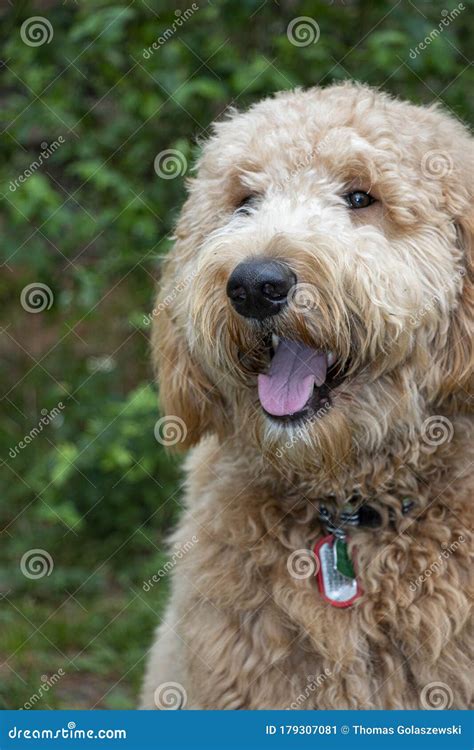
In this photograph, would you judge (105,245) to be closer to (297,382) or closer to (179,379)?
(179,379)

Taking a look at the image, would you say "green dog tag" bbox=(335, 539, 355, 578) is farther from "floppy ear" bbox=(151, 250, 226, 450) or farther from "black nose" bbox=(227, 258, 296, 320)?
"black nose" bbox=(227, 258, 296, 320)

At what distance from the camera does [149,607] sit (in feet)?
17.0

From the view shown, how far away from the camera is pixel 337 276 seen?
2814 millimetres

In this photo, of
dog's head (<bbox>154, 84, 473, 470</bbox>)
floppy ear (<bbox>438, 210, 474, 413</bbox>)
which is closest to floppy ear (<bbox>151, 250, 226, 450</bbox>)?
dog's head (<bbox>154, 84, 473, 470</bbox>)

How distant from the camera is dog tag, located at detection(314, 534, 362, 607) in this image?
10.1 feet

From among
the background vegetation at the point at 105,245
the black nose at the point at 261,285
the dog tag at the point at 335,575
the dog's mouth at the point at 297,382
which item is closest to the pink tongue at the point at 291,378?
the dog's mouth at the point at 297,382

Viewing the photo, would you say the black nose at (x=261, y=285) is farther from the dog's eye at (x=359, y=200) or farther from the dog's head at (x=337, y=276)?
the dog's eye at (x=359, y=200)

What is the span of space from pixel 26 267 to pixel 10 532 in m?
1.41

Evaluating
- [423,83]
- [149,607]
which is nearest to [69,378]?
[149,607]

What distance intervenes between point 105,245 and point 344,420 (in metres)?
2.86

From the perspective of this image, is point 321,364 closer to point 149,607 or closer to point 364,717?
point 364,717

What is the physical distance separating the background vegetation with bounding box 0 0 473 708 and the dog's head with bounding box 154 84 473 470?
1.63 meters

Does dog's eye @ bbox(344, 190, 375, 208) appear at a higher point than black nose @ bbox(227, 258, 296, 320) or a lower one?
higher

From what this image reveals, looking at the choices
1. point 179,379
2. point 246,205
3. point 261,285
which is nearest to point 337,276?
point 261,285
